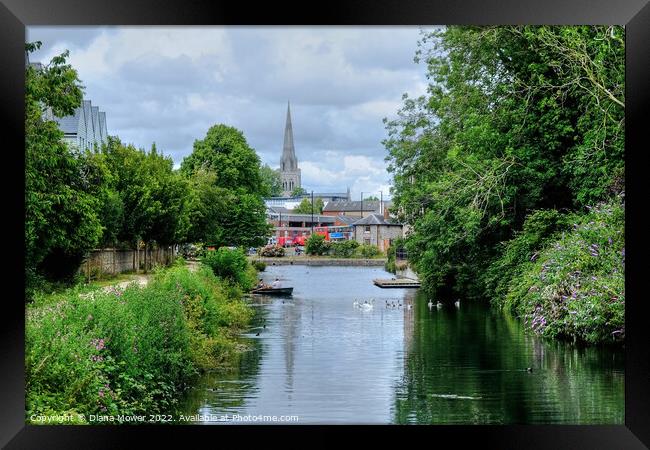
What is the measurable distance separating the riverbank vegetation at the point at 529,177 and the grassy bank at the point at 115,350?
498 centimetres

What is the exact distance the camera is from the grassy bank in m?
6.57

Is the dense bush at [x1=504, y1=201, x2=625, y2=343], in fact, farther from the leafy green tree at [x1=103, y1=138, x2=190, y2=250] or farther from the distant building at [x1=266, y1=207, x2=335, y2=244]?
the leafy green tree at [x1=103, y1=138, x2=190, y2=250]

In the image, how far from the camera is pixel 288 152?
15.6 meters

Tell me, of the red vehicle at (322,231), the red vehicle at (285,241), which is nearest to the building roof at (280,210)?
the red vehicle at (285,241)

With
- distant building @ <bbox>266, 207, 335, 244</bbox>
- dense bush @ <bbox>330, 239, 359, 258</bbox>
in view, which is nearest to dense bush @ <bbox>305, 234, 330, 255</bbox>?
dense bush @ <bbox>330, 239, 359, 258</bbox>

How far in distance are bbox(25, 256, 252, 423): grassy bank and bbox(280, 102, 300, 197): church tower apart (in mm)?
4298

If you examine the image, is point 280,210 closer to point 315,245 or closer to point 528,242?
point 315,245

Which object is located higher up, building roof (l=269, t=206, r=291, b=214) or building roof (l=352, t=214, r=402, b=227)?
building roof (l=269, t=206, r=291, b=214)

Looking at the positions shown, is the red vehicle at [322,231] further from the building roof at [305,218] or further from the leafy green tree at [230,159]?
the leafy green tree at [230,159]

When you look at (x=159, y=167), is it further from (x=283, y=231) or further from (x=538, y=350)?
(x=538, y=350)

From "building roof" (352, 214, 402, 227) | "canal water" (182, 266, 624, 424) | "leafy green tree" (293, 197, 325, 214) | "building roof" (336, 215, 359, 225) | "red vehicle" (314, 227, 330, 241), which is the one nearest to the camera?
"canal water" (182, 266, 624, 424)

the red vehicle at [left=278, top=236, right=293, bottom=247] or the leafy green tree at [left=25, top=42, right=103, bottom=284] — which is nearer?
the leafy green tree at [left=25, top=42, right=103, bottom=284]
